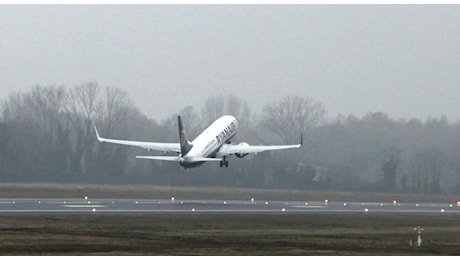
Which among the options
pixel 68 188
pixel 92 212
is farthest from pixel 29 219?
pixel 68 188

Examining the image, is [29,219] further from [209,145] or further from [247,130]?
[247,130]

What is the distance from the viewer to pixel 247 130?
137 meters

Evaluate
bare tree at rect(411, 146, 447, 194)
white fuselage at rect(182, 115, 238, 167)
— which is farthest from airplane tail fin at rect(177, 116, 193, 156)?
bare tree at rect(411, 146, 447, 194)

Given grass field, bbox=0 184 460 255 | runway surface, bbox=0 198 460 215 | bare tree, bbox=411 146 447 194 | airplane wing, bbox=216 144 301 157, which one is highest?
airplane wing, bbox=216 144 301 157

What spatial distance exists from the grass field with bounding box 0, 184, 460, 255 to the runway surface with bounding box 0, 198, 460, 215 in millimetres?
4845

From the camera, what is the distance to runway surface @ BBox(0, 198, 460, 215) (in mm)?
76750

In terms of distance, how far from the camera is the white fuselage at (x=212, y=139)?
109 meters

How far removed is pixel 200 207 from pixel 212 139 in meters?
28.8

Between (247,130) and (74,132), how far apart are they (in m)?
21.2

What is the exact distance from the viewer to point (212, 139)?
11238cm

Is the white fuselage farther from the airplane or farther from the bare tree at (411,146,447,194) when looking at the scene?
Answer: the bare tree at (411,146,447,194)

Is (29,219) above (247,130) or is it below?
below

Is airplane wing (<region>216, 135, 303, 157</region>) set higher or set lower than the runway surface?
higher

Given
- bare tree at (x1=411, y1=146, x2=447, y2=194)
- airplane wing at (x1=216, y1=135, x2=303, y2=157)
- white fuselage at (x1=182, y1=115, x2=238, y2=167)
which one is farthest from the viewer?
bare tree at (x1=411, y1=146, x2=447, y2=194)
